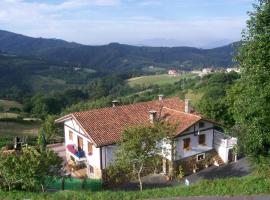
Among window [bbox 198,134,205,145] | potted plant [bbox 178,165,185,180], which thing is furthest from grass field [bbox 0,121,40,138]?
potted plant [bbox 178,165,185,180]

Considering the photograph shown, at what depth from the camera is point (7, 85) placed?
7589 inches

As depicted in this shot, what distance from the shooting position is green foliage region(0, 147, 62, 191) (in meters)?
20.6

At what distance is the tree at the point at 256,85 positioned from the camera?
1833 centimetres

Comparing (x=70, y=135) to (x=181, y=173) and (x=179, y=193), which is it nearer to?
(x=181, y=173)

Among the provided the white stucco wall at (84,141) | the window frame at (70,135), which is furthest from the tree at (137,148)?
the window frame at (70,135)

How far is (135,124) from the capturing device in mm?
35344

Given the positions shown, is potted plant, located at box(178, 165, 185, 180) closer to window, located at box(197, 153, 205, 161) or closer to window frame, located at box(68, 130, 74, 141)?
window, located at box(197, 153, 205, 161)

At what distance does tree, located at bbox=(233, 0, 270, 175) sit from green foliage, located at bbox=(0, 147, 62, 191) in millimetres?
11819

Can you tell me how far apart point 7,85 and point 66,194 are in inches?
7357

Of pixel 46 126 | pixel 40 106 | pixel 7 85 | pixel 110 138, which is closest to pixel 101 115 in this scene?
pixel 110 138

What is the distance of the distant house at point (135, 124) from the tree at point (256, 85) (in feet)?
41.6

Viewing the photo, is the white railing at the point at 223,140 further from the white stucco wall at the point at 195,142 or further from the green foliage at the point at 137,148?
the green foliage at the point at 137,148

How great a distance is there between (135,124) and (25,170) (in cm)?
1585

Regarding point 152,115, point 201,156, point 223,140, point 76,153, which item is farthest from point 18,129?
point 223,140
